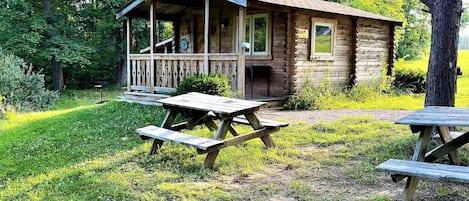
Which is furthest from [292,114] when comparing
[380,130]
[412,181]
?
[412,181]

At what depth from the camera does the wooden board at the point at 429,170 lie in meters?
2.91

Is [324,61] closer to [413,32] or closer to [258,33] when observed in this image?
[258,33]

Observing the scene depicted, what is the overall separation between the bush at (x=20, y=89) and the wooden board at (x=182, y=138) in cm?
1025

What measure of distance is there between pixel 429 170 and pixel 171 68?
24.8ft

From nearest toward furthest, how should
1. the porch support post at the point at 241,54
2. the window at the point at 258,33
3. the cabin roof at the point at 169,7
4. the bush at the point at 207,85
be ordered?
1. the bush at the point at 207,85
2. the porch support post at the point at 241,54
3. the cabin roof at the point at 169,7
4. the window at the point at 258,33

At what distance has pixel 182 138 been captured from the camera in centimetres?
483

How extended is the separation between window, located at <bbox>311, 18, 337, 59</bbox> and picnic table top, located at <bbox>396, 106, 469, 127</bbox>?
7074 millimetres

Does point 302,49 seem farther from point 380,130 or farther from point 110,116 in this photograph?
point 110,116

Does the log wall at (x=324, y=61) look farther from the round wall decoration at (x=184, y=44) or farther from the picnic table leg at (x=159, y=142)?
the picnic table leg at (x=159, y=142)

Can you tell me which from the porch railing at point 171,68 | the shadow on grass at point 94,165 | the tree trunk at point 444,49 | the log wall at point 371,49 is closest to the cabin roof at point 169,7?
the log wall at point 371,49

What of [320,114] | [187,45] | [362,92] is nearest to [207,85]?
[320,114]

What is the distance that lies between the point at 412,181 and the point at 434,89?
221 centimetres

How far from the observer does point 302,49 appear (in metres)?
10.8

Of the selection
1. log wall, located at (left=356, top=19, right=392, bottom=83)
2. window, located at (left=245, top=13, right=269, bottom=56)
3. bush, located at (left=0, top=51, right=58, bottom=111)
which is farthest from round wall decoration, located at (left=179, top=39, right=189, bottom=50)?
bush, located at (left=0, top=51, right=58, bottom=111)
